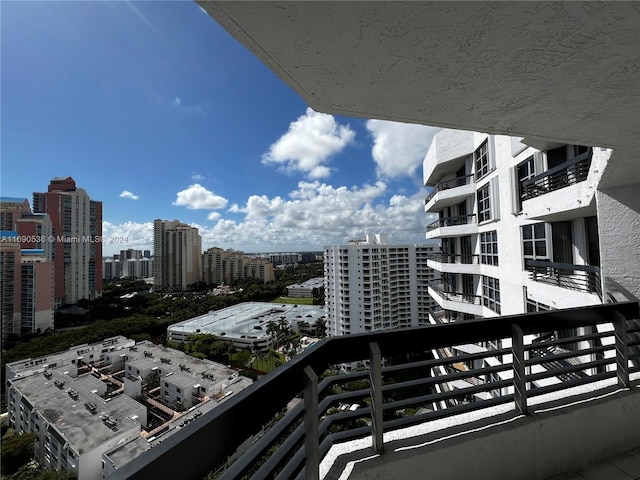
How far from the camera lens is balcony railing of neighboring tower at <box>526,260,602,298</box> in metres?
4.39

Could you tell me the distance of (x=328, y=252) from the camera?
30.2 metres

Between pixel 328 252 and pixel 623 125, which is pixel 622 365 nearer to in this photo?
pixel 623 125

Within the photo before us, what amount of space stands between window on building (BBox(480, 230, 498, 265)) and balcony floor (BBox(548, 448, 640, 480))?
7.61 meters

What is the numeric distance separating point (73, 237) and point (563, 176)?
46.2m

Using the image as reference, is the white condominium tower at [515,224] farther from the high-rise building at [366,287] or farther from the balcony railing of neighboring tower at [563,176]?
the high-rise building at [366,287]

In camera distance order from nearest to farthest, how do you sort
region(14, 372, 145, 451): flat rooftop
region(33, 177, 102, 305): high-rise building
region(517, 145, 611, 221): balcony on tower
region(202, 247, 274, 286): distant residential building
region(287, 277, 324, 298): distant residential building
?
region(517, 145, 611, 221): balcony on tower → region(14, 372, 145, 451): flat rooftop → region(33, 177, 102, 305): high-rise building → region(287, 277, 324, 298): distant residential building → region(202, 247, 274, 286): distant residential building

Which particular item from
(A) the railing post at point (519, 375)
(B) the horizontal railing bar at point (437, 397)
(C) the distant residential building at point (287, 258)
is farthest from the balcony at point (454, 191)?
(C) the distant residential building at point (287, 258)

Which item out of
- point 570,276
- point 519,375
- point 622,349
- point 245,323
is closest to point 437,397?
point 519,375

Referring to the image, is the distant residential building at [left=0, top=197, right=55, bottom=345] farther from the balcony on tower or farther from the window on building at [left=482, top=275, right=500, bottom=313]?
the balcony on tower

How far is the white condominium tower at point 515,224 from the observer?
4.68 metres

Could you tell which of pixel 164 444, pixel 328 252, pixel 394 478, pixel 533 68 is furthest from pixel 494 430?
pixel 328 252

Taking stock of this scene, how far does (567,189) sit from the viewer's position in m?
4.36

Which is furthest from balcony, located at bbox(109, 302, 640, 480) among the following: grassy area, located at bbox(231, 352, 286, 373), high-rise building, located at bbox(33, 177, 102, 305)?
high-rise building, located at bbox(33, 177, 102, 305)

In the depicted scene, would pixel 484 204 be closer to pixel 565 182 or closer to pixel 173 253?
pixel 565 182
